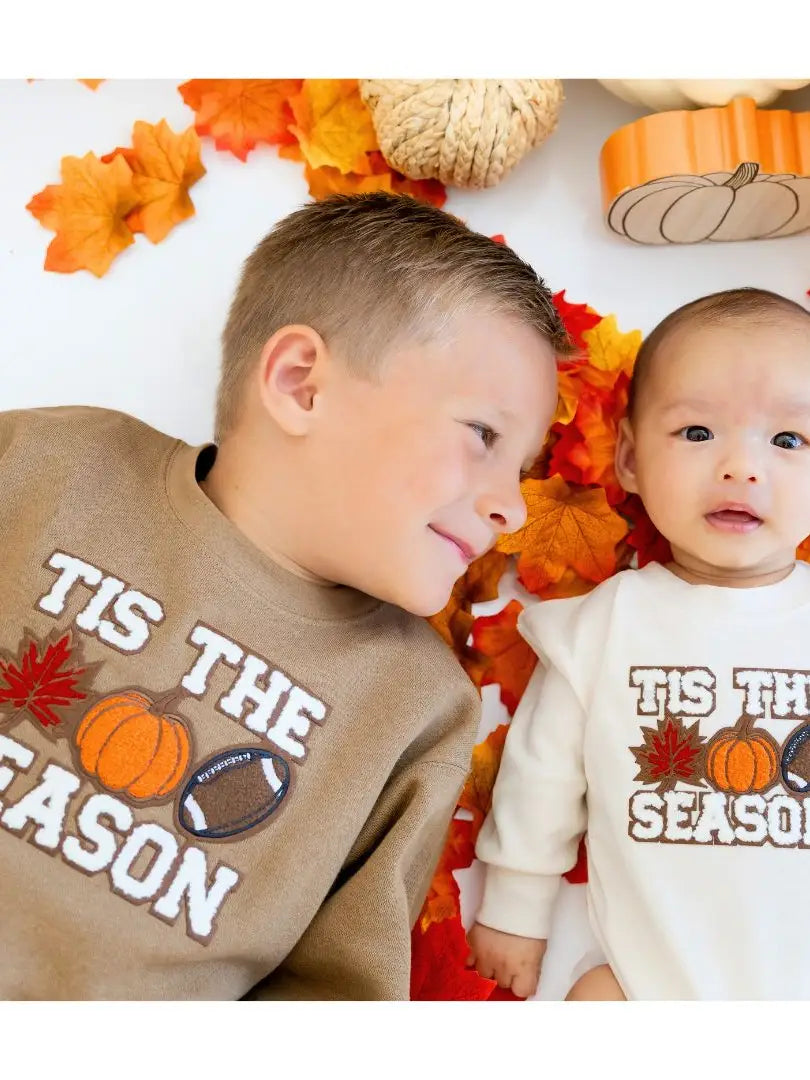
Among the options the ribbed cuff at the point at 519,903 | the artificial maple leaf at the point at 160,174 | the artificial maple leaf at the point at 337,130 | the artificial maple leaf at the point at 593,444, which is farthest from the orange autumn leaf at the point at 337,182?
the ribbed cuff at the point at 519,903

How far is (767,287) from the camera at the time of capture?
1.37 meters

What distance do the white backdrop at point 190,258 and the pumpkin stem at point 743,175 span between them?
0.13m

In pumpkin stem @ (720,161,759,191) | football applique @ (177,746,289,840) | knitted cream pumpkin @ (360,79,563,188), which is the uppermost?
knitted cream pumpkin @ (360,79,563,188)

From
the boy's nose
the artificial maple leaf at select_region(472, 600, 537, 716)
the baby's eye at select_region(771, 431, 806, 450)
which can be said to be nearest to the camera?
the boy's nose

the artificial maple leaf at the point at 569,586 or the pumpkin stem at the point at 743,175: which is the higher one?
the pumpkin stem at the point at 743,175

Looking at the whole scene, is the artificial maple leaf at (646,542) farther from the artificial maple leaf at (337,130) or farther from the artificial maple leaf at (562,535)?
the artificial maple leaf at (337,130)

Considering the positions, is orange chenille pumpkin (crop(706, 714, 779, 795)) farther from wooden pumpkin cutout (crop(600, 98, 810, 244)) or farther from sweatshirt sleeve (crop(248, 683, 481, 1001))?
wooden pumpkin cutout (crop(600, 98, 810, 244))

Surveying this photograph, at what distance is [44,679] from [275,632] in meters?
0.23

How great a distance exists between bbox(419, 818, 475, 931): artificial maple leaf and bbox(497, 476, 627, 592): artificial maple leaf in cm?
31

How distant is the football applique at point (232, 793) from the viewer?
1.01 m

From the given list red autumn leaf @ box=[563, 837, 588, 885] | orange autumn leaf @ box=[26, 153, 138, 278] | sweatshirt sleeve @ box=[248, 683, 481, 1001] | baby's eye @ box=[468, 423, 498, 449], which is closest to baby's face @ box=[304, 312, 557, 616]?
baby's eye @ box=[468, 423, 498, 449]

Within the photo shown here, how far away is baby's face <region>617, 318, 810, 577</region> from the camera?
1.16 meters

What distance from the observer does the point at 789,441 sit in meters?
1.18

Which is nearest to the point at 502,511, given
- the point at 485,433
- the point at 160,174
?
the point at 485,433
